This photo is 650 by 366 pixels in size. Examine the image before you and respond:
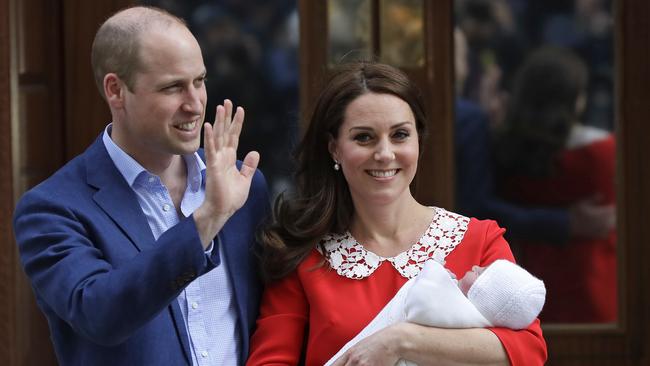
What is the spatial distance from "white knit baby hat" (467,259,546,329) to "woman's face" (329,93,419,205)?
13.5 inches

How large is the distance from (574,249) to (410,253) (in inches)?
65.2

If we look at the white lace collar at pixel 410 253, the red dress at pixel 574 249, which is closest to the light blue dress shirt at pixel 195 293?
the white lace collar at pixel 410 253

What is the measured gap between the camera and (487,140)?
15.6 feet

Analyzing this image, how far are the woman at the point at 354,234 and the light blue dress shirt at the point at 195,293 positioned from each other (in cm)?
9

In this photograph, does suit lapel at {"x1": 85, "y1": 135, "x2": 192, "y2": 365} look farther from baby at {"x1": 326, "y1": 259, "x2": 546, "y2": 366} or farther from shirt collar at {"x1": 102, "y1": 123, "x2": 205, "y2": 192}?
baby at {"x1": 326, "y1": 259, "x2": 546, "y2": 366}

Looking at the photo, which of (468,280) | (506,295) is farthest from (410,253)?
(506,295)

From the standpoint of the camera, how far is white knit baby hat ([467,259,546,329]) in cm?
299

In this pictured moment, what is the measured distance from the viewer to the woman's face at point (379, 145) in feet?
10.6

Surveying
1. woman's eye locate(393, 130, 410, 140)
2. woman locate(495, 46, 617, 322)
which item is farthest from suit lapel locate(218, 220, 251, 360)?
woman locate(495, 46, 617, 322)

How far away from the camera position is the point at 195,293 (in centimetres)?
319

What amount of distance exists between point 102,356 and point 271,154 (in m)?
1.77

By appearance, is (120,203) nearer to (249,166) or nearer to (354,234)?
(249,166)

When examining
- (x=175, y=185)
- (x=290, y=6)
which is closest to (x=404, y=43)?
(x=290, y=6)

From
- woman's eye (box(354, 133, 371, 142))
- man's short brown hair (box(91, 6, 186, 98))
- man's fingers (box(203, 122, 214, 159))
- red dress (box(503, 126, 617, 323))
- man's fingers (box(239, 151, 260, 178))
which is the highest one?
man's short brown hair (box(91, 6, 186, 98))
